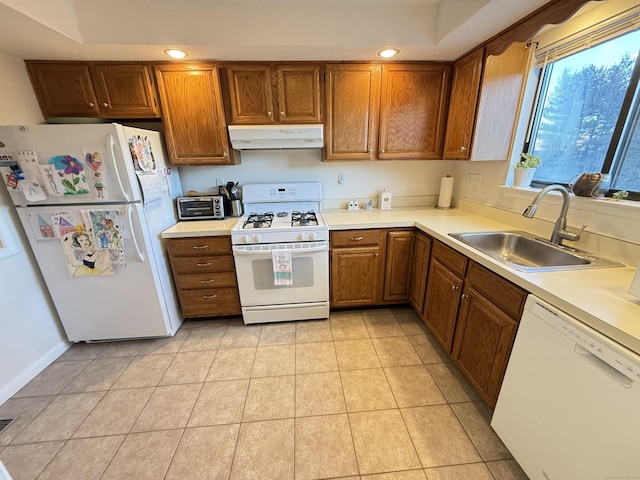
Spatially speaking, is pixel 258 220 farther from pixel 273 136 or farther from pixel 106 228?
pixel 106 228

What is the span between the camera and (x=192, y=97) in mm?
2066

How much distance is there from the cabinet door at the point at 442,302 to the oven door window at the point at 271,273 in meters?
0.99

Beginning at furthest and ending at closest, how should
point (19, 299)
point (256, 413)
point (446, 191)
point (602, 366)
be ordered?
point (446, 191)
point (19, 299)
point (256, 413)
point (602, 366)

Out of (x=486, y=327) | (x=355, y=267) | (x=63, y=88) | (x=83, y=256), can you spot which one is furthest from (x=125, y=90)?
(x=486, y=327)

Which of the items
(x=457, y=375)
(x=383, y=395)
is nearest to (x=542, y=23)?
(x=457, y=375)

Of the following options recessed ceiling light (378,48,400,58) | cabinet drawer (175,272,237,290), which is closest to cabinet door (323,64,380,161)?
recessed ceiling light (378,48,400,58)

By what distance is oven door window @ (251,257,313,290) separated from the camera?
2153 mm

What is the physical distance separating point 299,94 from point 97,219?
1.79 meters

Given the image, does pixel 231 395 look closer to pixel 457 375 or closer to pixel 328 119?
pixel 457 375

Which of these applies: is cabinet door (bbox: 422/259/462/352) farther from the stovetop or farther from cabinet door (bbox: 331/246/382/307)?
the stovetop

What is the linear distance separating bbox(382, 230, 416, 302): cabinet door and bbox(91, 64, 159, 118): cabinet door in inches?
89.1

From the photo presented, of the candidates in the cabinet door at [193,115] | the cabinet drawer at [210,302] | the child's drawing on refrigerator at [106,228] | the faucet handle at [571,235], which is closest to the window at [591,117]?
the faucet handle at [571,235]

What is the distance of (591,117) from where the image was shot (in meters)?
1.58

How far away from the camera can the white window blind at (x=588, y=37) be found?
1307 mm
